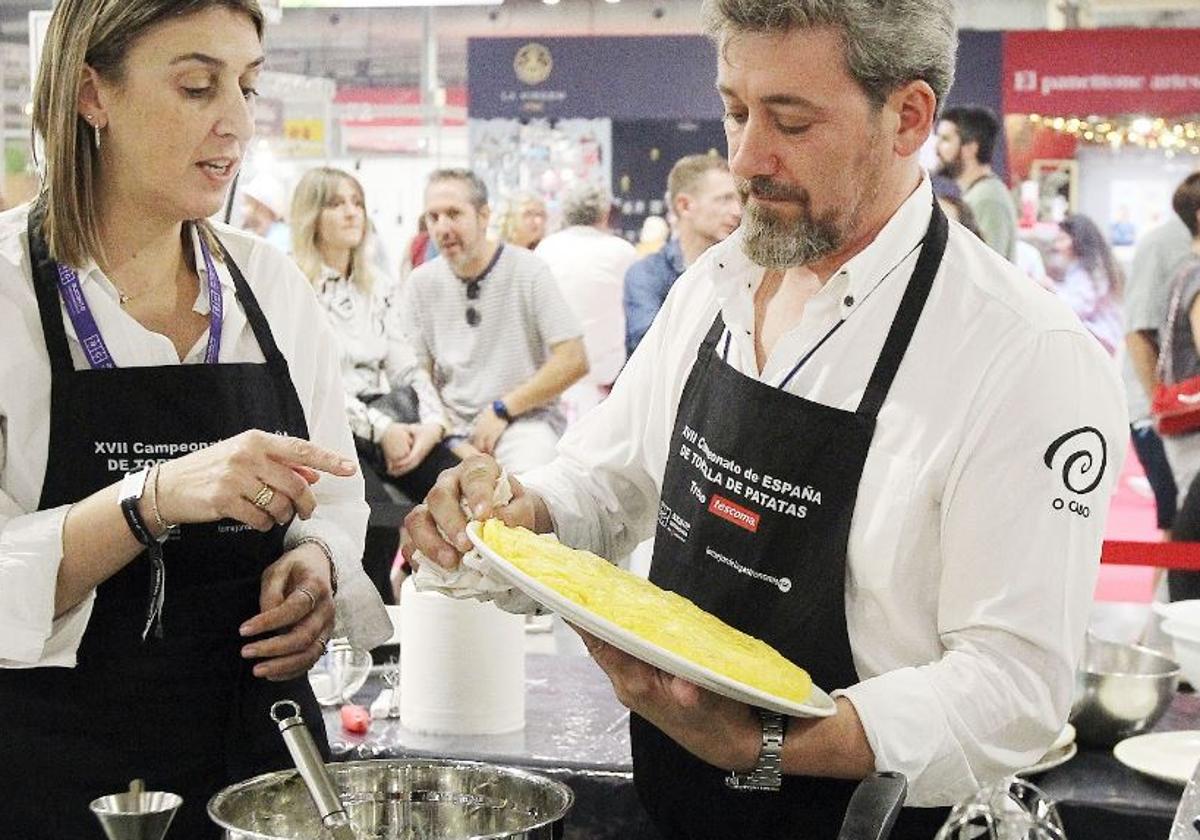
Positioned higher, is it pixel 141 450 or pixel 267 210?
pixel 267 210

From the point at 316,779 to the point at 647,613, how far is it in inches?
13.0

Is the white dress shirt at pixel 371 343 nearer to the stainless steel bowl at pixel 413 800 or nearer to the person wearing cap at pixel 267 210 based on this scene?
the person wearing cap at pixel 267 210

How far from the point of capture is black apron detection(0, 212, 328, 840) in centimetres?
190

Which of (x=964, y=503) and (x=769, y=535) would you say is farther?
(x=769, y=535)

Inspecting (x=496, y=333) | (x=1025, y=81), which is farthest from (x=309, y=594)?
(x=1025, y=81)

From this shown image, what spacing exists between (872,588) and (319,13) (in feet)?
26.2

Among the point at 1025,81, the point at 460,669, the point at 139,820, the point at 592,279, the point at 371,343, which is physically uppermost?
the point at 1025,81

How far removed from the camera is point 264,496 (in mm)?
1752

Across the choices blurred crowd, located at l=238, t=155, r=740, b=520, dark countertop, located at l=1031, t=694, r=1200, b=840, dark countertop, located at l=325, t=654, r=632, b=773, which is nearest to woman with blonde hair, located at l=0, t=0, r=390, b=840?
dark countertop, located at l=325, t=654, r=632, b=773

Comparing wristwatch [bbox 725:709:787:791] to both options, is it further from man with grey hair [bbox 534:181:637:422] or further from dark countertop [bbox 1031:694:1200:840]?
man with grey hair [bbox 534:181:637:422]

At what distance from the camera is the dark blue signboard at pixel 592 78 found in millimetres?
7746

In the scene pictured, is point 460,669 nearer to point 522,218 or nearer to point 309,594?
point 309,594

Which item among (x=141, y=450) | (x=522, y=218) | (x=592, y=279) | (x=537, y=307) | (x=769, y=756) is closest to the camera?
(x=769, y=756)

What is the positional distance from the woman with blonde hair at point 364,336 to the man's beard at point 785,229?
3789 millimetres
